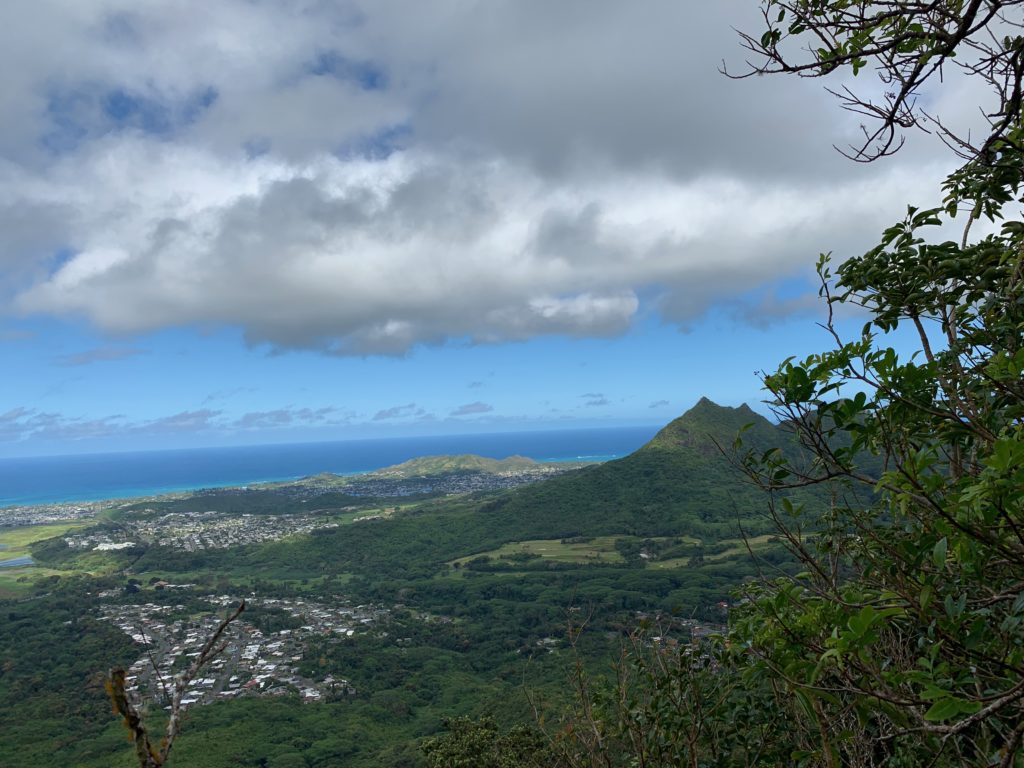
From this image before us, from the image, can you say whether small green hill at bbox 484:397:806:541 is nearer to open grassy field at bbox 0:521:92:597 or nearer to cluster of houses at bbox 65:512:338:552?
cluster of houses at bbox 65:512:338:552

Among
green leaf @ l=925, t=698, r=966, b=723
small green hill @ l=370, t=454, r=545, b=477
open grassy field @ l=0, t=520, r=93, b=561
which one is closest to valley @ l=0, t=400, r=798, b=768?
open grassy field @ l=0, t=520, r=93, b=561

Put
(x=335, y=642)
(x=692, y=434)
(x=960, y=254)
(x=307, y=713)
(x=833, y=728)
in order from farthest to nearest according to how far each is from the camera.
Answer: (x=692, y=434) → (x=335, y=642) → (x=307, y=713) → (x=833, y=728) → (x=960, y=254)

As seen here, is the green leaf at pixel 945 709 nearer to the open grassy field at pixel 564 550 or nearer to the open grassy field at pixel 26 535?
the open grassy field at pixel 564 550

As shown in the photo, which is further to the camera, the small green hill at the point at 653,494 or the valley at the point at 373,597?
the small green hill at the point at 653,494

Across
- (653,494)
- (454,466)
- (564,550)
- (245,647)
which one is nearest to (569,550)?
(564,550)

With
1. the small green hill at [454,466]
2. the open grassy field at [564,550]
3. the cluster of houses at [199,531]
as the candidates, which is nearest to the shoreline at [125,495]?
the small green hill at [454,466]

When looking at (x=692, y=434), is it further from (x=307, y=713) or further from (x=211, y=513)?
(x=211, y=513)

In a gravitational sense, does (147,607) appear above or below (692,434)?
below

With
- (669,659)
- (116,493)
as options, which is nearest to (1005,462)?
(669,659)

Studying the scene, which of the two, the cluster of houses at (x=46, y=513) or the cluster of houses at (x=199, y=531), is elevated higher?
the cluster of houses at (x=46, y=513)
